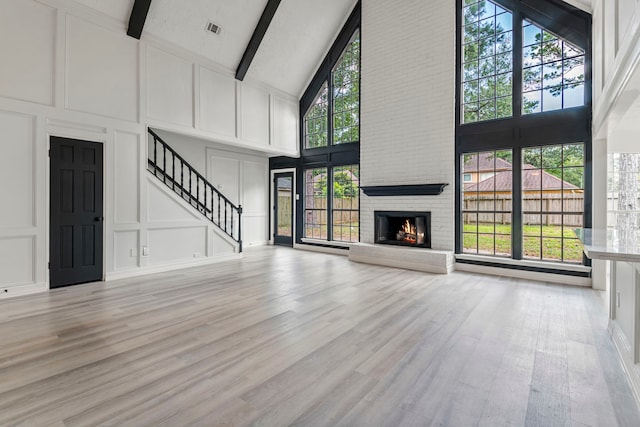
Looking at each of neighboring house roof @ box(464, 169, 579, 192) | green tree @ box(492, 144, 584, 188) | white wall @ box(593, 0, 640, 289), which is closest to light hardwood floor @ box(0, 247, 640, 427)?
white wall @ box(593, 0, 640, 289)

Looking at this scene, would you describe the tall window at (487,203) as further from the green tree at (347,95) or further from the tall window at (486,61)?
the green tree at (347,95)

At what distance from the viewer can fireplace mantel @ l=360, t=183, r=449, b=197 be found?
5.94 metres

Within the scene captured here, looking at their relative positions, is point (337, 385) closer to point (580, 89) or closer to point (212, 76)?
point (580, 89)

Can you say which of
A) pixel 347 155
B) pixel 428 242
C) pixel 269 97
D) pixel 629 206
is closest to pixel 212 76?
pixel 269 97

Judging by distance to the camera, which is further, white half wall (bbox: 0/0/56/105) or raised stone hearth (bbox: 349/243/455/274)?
raised stone hearth (bbox: 349/243/455/274)

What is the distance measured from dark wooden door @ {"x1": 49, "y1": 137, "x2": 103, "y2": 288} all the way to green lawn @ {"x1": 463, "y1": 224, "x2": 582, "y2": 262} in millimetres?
6248

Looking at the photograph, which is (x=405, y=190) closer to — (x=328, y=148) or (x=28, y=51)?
(x=328, y=148)

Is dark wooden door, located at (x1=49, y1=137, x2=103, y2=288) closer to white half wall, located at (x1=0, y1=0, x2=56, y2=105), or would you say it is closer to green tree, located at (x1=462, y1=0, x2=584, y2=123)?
white half wall, located at (x1=0, y1=0, x2=56, y2=105)

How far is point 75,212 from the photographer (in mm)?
4730

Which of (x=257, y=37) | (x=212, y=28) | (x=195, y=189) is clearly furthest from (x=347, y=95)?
(x=195, y=189)

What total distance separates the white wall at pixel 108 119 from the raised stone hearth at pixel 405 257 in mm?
2812

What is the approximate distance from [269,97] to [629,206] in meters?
7.01

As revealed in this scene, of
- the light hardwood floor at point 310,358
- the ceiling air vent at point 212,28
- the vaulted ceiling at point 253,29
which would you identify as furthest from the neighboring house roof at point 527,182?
the ceiling air vent at point 212,28

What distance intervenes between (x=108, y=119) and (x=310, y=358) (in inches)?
192
